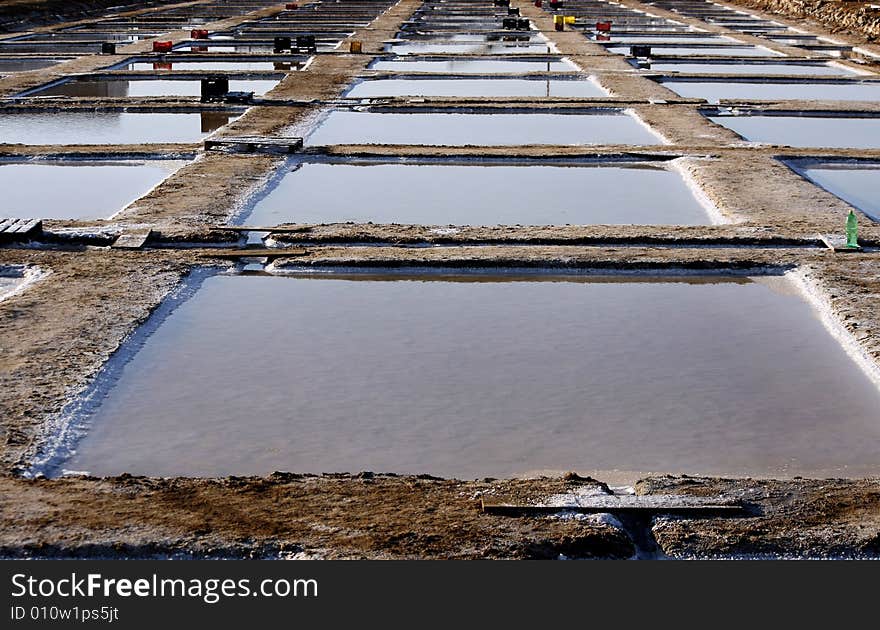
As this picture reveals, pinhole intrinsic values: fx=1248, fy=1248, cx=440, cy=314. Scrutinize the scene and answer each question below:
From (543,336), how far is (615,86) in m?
13.5

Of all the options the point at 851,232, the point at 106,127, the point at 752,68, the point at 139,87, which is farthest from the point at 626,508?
the point at 752,68

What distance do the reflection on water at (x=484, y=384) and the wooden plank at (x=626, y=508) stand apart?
552 mm

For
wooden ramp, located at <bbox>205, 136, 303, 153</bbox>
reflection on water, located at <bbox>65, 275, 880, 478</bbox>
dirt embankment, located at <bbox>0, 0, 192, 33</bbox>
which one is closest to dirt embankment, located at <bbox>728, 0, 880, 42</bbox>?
wooden ramp, located at <bbox>205, 136, 303, 153</bbox>

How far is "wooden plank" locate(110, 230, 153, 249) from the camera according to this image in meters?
9.77

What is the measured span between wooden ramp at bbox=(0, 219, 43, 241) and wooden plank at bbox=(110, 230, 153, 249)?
2.06 ft

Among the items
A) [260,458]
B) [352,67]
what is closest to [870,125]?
[352,67]

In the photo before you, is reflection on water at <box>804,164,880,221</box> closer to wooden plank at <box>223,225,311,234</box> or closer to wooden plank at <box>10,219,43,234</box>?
wooden plank at <box>223,225,311,234</box>

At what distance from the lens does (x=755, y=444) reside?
6.36 metres

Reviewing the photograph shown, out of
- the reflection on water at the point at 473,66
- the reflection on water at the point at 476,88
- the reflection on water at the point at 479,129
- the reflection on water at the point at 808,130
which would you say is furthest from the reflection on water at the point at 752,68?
the reflection on water at the point at 479,129

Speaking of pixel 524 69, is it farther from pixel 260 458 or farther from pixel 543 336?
pixel 260 458

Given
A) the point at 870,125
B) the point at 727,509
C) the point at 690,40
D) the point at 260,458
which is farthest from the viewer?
the point at 690,40

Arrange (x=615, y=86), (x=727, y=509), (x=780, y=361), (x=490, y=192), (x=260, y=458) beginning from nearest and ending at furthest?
1. (x=727, y=509)
2. (x=260, y=458)
3. (x=780, y=361)
4. (x=490, y=192)
5. (x=615, y=86)

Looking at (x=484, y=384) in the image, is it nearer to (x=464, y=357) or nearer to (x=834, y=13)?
(x=464, y=357)

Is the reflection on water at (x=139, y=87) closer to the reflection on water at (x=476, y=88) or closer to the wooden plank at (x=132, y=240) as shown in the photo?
the reflection on water at (x=476, y=88)
